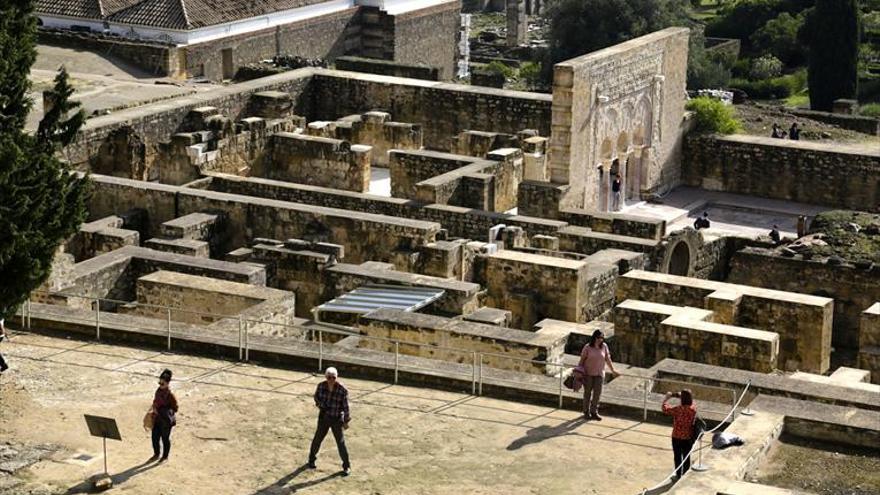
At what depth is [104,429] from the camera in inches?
783

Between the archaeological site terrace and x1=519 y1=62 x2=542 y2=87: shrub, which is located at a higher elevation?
x1=519 y1=62 x2=542 y2=87: shrub

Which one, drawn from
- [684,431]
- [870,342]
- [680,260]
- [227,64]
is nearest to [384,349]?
[684,431]

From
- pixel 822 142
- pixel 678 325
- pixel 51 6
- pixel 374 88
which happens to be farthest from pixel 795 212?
pixel 51 6

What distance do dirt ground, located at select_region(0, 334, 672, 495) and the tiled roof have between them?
25.5 m

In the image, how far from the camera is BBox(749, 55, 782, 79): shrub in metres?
64.8

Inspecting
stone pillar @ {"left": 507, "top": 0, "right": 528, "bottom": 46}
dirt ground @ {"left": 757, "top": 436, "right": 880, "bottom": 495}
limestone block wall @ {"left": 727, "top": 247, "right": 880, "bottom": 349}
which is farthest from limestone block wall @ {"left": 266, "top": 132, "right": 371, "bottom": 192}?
stone pillar @ {"left": 507, "top": 0, "right": 528, "bottom": 46}

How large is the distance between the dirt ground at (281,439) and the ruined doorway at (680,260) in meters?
11.3

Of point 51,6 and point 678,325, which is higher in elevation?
point 51,6

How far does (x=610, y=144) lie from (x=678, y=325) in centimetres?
1314

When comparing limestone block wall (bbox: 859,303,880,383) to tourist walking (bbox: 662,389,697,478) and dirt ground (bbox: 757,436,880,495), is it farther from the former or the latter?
tourist walking (bbox: 662,389,697,478)

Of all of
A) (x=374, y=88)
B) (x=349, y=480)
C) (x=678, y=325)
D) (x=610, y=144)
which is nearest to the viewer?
(x=349, y=480)

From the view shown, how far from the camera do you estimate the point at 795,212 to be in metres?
39.4

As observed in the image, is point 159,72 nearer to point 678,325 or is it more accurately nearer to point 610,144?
point 610,144

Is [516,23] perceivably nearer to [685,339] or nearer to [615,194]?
[615,194]
